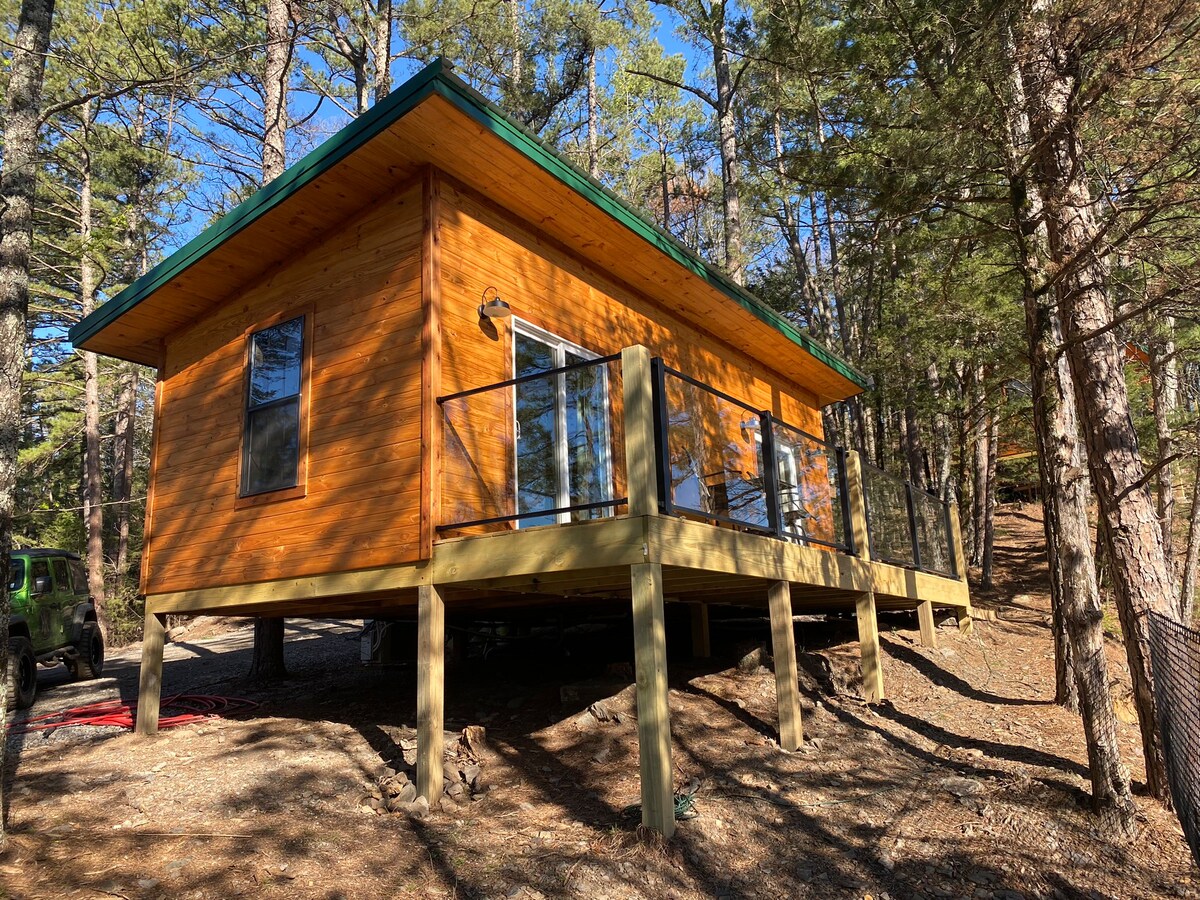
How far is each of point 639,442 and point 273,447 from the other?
3.64 m

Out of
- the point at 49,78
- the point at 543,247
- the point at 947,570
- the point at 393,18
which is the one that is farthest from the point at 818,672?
the point at 49,78

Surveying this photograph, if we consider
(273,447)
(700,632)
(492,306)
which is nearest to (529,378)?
(492,306)

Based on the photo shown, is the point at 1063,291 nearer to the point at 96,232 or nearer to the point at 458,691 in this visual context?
the point at 458,691

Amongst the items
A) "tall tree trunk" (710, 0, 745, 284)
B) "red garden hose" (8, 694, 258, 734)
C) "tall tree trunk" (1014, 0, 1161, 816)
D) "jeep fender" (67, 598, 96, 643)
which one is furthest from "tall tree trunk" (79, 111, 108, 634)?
"tall tree trunk" (1014, 0, 1161, 816)

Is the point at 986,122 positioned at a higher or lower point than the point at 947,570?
higher

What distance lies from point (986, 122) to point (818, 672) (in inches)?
225

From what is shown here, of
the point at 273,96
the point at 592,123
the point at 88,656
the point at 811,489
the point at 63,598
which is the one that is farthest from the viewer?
the point at 592,123

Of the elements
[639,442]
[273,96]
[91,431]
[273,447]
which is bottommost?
[639,442]

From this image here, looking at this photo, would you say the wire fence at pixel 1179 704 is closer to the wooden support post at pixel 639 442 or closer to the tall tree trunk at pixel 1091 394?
the tall tree trunk at pixel 1091 394

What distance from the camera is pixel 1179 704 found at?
4953mm

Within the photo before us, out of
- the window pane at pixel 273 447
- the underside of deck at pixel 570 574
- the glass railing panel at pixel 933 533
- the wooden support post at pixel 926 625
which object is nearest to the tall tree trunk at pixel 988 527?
the glass railing panel at pixel 933 533

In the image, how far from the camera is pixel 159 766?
6094 mm

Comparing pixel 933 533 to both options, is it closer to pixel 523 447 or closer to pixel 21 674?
pixel 523 447

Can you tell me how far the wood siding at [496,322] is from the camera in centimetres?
587
